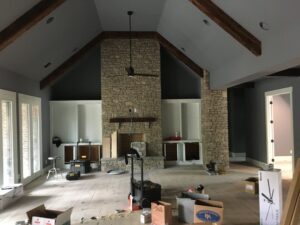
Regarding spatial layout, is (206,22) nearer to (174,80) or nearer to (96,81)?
(174,80)

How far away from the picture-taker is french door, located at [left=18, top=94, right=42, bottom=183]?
785 cm

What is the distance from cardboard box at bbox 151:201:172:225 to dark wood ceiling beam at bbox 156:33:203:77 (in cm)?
611

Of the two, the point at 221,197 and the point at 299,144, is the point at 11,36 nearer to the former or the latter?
the point at 221,197

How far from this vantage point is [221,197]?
6297mm

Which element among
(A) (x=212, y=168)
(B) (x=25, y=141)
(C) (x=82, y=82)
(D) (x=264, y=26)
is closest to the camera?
(D) (x=264, y=26)

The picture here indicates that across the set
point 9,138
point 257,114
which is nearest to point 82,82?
point 9,138

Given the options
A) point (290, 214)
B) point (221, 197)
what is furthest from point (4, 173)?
point (290, 214)

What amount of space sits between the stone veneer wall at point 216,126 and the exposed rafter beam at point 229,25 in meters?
3.88

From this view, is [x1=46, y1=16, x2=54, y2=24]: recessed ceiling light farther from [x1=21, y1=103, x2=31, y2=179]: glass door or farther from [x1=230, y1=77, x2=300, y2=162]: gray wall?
[x1=230, y1=77, x2=300, y2=162]: gray wall

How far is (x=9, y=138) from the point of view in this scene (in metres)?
7.03

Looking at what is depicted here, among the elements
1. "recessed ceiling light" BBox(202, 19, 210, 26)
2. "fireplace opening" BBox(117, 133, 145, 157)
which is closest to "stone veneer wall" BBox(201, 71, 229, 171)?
"fireplace opening" BBox(117, 133, 145, 157)

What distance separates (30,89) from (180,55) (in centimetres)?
475

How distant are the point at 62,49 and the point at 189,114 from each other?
5332 millimetres

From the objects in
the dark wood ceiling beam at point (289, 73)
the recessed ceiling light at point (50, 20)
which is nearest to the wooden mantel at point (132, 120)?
the dark wood ceiling beam at point (289, 73)
